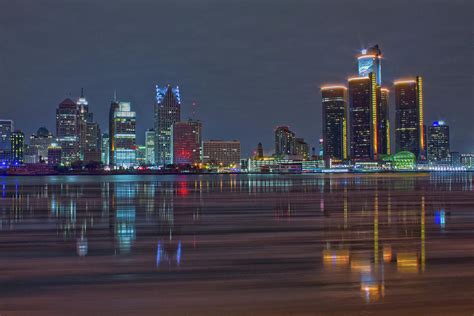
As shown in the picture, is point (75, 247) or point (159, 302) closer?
point (159, 302)

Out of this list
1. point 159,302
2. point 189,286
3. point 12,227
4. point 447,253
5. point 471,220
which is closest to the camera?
point 159,302

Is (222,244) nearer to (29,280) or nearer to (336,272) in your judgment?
(336,272)

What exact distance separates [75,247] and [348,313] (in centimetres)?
977

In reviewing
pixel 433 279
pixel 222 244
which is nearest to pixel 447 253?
pixel 433 279

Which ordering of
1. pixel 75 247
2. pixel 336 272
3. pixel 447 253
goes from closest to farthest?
1. pixel 336 272
2. pixel 447 253
3. pixel 75 247

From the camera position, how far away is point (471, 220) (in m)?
22.9

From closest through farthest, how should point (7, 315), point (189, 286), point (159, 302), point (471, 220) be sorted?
1. point (7, 315)
2. point (159, 302)
3. point (189, 286)
4. point (471, 220)

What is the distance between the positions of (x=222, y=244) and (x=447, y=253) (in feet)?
21.0

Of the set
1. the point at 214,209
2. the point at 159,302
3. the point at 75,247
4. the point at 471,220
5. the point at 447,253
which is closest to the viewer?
the point at 159,302

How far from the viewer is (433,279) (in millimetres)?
11109

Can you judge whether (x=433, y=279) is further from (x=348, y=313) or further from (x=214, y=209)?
(x=214, y=209)

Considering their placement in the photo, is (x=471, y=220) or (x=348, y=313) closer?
(x=348, y=313)

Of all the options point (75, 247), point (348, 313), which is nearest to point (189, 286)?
point (348, 313)

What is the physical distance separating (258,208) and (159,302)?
2104 cm
